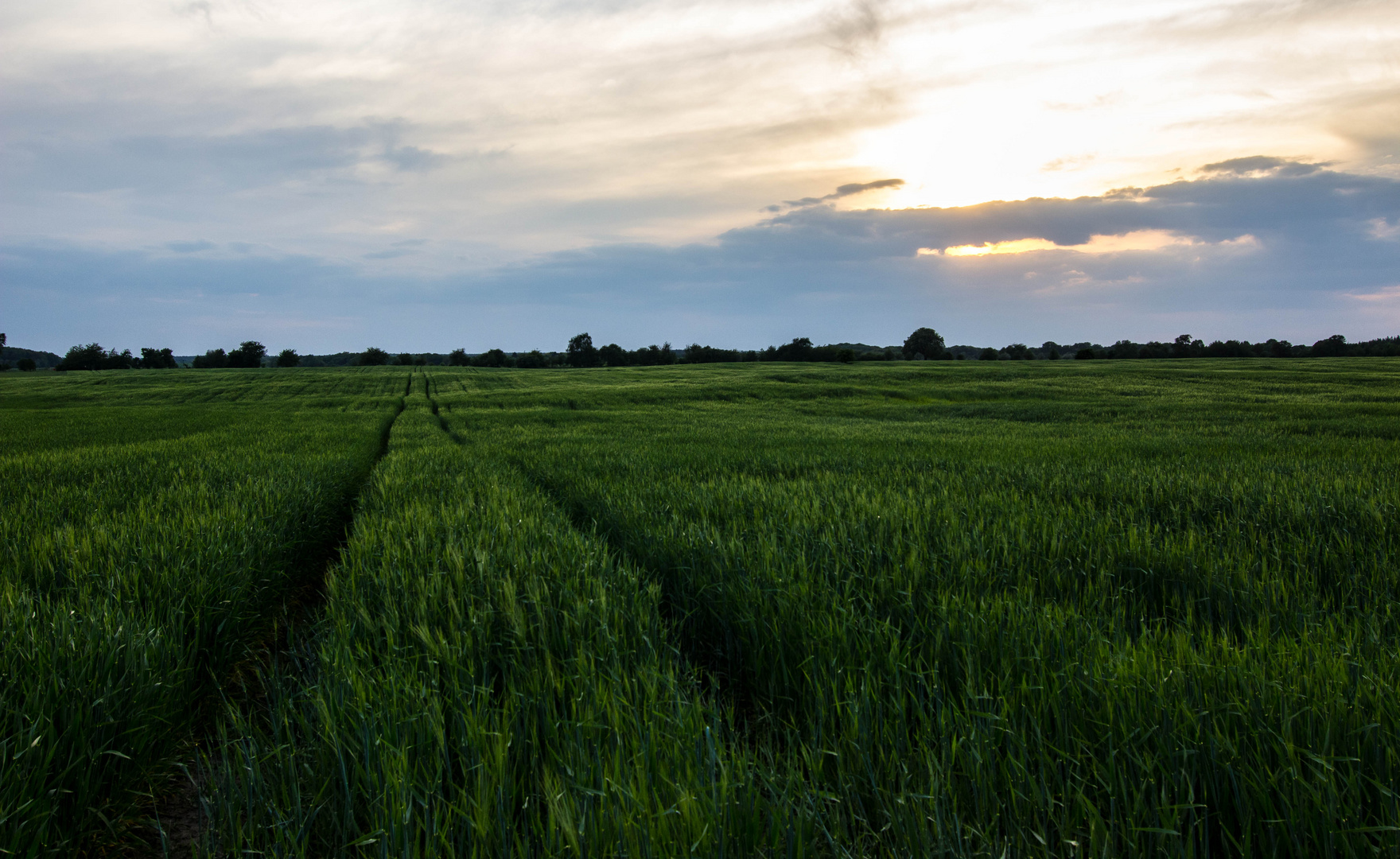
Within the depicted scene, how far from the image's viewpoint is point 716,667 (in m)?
3.19

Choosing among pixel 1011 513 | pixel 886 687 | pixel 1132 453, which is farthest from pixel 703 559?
pixel 1132 453

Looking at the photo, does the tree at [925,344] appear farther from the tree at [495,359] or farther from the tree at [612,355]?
the tree at [495,359]

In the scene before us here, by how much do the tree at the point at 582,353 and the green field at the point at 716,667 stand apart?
109m

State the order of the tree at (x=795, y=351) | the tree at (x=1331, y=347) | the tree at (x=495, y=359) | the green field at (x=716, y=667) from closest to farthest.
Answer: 1. the green field at (x=716, y=667)
2. the tree at (x=1331, y=347)
3. the tree at (x=795, y=351)
4. the tree at (x=495, y=359)

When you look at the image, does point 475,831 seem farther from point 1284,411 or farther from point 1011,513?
point 1284,411

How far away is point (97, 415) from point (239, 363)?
10459 centimetres

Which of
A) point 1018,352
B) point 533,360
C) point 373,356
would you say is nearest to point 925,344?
point 1018,352

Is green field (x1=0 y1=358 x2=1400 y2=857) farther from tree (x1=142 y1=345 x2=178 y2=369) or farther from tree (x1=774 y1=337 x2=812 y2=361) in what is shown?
tree (x1=142 y1=345 x2=178 y2=369)

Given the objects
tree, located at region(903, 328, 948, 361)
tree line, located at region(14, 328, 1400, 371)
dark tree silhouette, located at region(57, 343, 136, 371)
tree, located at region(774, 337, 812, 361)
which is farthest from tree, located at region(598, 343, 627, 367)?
dark tree silhouette, located at region(57, 343, 136, 371)

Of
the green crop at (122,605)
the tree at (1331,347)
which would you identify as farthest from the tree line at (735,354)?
the green crop at (122,605)

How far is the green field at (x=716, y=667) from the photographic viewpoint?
1633mm

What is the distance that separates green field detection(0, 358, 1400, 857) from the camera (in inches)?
64.3

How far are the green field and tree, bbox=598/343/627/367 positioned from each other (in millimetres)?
107211

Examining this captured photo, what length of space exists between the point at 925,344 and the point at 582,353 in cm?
6739
